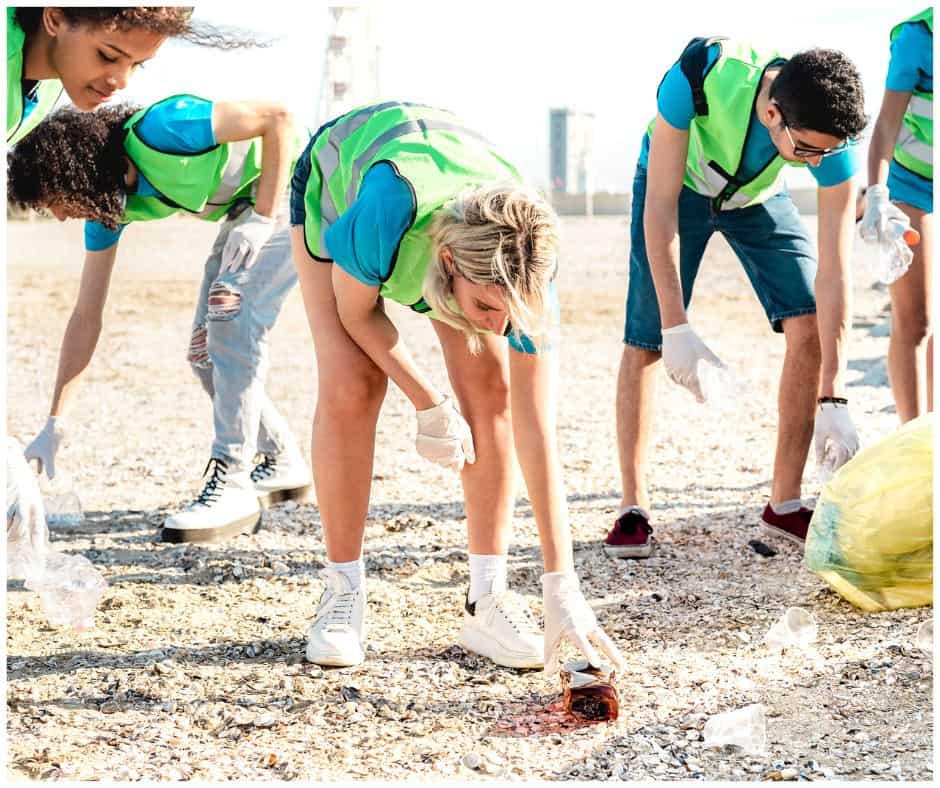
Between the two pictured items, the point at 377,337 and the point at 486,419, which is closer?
the point at 377,337

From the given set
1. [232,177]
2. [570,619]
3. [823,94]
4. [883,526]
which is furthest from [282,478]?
[823,94]

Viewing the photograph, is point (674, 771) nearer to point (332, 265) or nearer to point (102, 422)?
point (332, 265)

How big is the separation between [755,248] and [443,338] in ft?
3.82

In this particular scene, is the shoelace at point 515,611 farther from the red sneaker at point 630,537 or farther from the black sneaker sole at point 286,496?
the black sneaker sole at point 286,496

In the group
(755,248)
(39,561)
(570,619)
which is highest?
(755,248)

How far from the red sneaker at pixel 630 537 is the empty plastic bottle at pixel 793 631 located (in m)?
0.66

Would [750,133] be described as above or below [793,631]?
above

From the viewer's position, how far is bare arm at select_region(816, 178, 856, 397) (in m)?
2.99

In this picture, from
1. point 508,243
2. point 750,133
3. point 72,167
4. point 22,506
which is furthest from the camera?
point 72,167

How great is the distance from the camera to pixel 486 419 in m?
2.54

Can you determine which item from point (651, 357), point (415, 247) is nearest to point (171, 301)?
point (651, 357)

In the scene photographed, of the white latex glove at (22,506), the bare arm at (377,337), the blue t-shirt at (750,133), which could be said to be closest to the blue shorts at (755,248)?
the blue t-shirt at (750,133)

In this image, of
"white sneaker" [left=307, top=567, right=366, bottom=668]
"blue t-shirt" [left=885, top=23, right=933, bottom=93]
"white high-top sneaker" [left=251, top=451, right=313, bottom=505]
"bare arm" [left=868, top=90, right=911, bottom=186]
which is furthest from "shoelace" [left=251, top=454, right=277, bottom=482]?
"blue t-shirt" [left=885, top=23, right=933, bottom=93]

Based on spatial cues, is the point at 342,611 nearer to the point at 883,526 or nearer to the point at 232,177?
the point at 883,526
